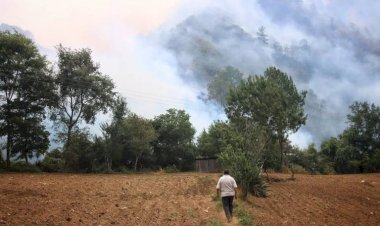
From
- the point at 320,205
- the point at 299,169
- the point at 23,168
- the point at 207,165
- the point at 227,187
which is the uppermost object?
the point at 207,165

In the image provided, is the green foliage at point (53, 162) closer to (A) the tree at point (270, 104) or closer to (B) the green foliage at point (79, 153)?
(B) the green foliage at point (79, 153)

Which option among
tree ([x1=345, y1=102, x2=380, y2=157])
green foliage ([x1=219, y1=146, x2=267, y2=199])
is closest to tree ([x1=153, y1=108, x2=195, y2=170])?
tree ([x1=345, y1=102, x2=380, y2=157])

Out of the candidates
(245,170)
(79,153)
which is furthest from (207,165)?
(245,170)

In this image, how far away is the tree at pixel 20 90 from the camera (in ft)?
124

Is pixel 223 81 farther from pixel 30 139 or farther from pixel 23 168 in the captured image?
pixel 23 168

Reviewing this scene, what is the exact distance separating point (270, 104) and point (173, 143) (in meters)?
21.8

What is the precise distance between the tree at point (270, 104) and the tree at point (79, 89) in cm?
1665

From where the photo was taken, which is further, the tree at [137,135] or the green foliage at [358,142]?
the green foliage at [358,142]

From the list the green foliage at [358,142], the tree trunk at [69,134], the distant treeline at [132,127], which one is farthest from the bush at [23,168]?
the green foliage at [358,142]

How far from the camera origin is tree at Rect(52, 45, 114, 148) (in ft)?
146

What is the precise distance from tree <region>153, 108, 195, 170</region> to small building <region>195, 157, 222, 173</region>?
309 cm

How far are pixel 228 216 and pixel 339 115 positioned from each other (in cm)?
11232

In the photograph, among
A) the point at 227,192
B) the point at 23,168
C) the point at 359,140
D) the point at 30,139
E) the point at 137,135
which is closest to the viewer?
the point at 227,192

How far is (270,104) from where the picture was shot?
32656 millimetres
